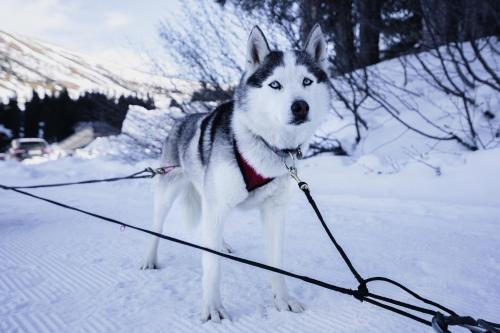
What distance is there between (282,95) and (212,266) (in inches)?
40.5

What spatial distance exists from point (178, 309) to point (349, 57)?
6540mm

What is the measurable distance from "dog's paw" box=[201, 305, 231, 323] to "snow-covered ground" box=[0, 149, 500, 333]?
1.5 inches

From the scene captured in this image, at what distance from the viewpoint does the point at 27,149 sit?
22000mm

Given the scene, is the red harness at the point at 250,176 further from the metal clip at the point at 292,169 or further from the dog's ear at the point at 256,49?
the dog's ear at the point at 256,49

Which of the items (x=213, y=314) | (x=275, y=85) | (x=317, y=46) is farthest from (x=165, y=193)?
(x=317, y=46)

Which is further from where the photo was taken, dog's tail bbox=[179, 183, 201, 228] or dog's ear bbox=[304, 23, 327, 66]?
dog's tail bbox=[179, 183, 201, 228]

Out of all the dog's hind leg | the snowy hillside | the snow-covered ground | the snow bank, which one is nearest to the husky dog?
the snow-covered ground

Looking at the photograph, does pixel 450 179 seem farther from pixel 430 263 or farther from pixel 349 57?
pixel 349 57

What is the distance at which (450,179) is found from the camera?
16.4ft

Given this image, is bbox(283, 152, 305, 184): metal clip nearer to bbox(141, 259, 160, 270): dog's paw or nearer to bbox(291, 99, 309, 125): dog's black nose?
bbox(291, 99, 309, 125): dog's black nose

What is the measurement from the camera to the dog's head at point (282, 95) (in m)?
2.10

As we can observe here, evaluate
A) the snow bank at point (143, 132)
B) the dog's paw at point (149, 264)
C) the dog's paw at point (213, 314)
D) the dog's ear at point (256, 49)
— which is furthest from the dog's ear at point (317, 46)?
the snow bank at point (143, 132)

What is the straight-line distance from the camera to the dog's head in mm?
2104

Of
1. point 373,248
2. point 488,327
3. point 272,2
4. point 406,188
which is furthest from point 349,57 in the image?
point 488,327
